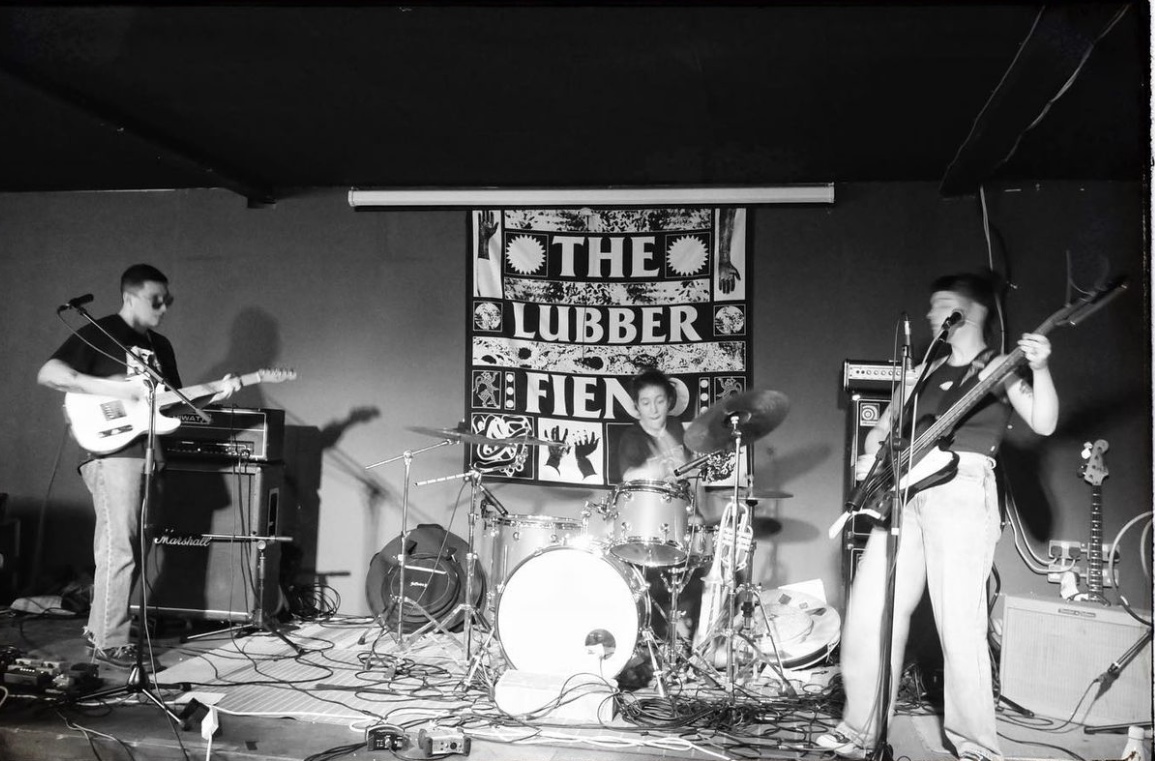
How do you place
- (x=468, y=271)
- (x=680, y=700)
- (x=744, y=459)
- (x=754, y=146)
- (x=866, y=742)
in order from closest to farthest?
(x=866, y=742) → (x=680, y=700) → (x=754, y=146) → (x=744, y=459) → (x=468, y=271)

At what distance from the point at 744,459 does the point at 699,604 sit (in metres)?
0.95

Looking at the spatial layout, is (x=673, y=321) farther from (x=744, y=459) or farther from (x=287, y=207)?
(x=287, y=207)

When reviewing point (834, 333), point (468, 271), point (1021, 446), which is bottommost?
point (1021, 446)

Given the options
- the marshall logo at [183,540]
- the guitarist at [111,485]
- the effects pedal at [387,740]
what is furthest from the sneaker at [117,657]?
the effects pedal at [387,740]

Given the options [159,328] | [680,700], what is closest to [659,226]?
[680,700]

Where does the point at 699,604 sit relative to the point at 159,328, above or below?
below

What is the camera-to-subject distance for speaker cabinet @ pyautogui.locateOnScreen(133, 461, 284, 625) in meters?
4.62

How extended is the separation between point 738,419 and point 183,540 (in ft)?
11.0

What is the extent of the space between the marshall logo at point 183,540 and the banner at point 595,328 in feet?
5.59

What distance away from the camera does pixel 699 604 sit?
15.5ft

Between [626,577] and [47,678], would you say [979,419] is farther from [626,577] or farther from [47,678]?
[47,678]

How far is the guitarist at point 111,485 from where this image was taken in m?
3.80

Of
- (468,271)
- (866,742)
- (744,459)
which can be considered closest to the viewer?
(866,742)

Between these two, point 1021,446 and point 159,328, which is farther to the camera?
point 159,328
